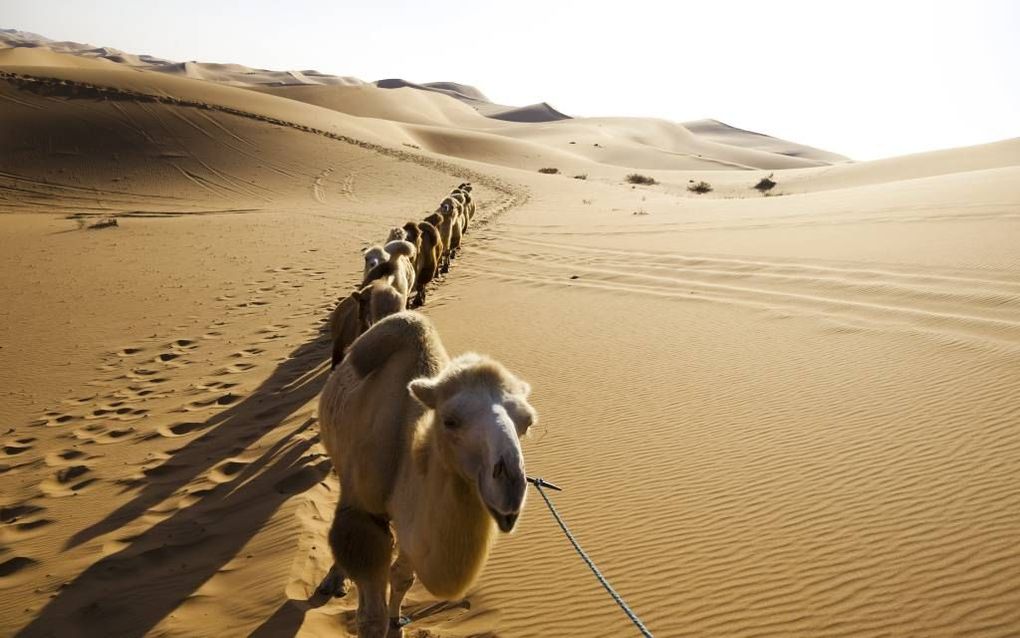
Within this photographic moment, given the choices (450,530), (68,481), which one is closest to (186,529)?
(68,481)

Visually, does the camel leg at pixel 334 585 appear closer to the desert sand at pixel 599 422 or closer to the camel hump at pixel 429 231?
the desert sand at pixel 599 422

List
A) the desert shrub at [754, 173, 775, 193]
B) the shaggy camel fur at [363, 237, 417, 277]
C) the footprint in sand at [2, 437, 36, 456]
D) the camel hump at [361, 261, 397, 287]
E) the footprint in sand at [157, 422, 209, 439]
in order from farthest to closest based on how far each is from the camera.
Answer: the desert shrub at [754, 173, 775, 193] < the shaggy camel fur at [363, 237, 417, 277] < the camel hump at [361, 261, 397, 287] < the footprint in sand at [157, 422, 209, 439] < the footprint in sand at [2, 437, 36, 456]

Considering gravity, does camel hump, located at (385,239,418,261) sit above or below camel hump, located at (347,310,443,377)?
below

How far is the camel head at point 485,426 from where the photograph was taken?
86.4 inches

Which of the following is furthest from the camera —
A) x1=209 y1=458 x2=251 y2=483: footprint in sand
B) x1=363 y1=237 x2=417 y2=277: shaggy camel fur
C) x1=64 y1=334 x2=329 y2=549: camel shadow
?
x1=363 y1=237 x2=417 y2=277: shaggy camel fur

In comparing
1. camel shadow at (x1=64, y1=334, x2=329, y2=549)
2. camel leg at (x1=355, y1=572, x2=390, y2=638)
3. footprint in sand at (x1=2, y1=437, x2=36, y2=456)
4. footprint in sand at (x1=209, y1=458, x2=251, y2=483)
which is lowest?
footprint in sand at (x1=2, y1=437, x2=36, y2=456)

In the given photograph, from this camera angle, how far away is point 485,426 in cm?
235

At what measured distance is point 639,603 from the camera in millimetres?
4184

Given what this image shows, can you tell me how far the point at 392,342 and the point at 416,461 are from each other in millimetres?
1234

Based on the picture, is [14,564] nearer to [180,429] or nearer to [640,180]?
[180,429]

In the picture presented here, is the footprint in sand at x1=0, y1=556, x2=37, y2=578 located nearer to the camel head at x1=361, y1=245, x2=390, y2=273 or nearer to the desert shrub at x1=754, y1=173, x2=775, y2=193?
the camel head at x1=361, y1=245, x2=390, y2=273

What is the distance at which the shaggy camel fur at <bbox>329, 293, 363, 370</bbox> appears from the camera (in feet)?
21.7

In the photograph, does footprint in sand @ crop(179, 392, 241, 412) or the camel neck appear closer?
the camel neck

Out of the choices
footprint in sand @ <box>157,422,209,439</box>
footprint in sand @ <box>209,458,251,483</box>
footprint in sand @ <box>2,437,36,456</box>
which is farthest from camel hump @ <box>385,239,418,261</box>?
footprint in sand @ <box>2,437,36,456</box>
